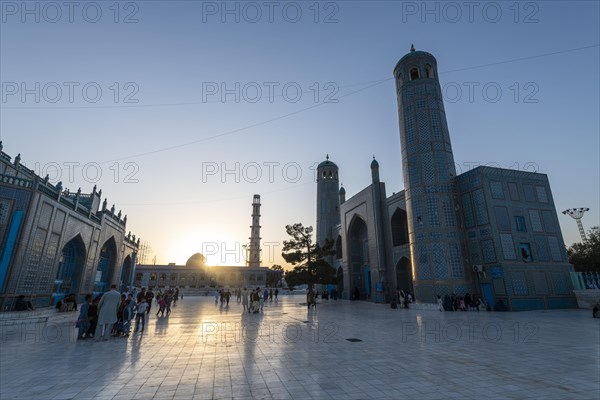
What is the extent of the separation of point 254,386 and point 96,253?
24651 mm

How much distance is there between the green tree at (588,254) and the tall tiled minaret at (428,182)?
67.5 ft

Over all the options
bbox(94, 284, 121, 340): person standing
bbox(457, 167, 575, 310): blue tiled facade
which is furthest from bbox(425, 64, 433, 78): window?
bbox(94, 284, 121, 340): person standing

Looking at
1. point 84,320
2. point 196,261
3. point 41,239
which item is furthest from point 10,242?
point 196,261

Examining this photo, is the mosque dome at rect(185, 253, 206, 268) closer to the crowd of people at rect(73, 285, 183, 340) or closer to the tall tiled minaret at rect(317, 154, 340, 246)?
the tall tiled minaret at rect(317, 154, 340, 246)

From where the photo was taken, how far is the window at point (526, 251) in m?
19.2

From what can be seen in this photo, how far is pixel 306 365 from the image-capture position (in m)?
6.23

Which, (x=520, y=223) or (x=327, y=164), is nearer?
(x=520, y=223)

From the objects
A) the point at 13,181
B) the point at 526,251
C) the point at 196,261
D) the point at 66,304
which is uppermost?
the point at 196,261

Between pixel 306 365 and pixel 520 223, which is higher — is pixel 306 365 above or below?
below

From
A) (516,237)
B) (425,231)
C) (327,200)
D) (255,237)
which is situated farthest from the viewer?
(255,237)

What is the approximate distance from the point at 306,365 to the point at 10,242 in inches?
632

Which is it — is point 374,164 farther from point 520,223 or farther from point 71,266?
point 71,266

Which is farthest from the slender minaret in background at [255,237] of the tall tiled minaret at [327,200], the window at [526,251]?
the window at [526,251]

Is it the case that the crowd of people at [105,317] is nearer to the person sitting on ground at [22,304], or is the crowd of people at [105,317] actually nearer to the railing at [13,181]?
the person sitting on ground at [22,304]
